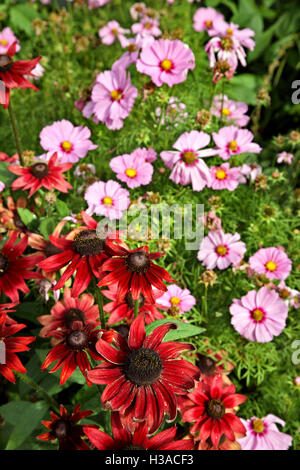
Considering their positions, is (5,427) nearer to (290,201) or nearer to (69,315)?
(69,315)

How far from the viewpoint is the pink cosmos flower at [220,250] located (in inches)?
47.9

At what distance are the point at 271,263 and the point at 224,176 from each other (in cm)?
29

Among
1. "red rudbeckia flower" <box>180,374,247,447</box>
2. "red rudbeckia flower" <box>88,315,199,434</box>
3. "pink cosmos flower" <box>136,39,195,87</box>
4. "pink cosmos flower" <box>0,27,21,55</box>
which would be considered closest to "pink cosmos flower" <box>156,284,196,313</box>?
"red rudbeckia flower" <box>180,374,247,447</box>

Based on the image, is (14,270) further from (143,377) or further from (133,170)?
(133,170)

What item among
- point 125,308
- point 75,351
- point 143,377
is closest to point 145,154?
point 125,308

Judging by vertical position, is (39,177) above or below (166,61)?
below

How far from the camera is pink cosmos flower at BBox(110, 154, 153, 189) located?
4.20 feet

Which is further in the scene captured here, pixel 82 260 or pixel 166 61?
pixel 166 61

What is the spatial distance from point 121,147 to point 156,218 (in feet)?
1.20

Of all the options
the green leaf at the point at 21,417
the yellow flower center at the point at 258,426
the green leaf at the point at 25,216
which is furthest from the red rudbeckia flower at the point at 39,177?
the yellow flower center at the point at 258,426

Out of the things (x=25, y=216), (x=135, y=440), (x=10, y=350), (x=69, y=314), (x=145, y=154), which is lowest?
(x=135, y=440)

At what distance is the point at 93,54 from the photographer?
2076 mm

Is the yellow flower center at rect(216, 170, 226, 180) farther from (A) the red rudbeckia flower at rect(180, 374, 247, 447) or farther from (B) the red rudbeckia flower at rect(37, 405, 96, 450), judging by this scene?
(B) the red rudbeckia flower at rect(37, 405, 96, 450)

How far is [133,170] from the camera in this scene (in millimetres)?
1310
